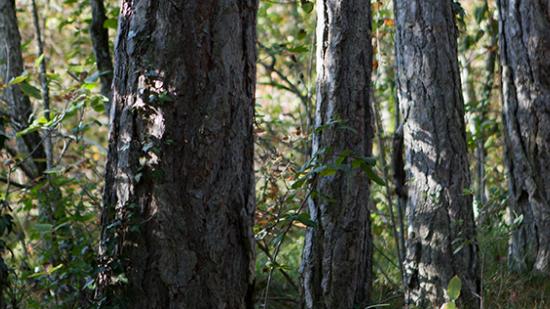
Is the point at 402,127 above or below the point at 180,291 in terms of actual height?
above

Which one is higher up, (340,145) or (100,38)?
(100,38)

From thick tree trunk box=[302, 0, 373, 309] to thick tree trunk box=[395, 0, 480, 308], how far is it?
41 cm

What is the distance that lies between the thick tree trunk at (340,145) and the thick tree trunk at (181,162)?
224cm

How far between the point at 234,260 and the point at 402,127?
321cm

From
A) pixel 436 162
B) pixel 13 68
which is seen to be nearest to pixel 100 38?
pixel 13 68

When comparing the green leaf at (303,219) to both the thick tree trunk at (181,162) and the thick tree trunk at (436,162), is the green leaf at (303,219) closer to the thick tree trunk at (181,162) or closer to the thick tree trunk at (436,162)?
the thick tree trunk at (181,162)

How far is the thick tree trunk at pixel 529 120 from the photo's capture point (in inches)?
236

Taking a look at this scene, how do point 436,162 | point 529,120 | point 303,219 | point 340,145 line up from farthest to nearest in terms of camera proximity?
point 529,120
point 436,162
point 340,145
point 303,219

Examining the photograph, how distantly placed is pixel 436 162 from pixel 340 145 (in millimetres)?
713

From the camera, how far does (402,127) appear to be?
5.75 meters

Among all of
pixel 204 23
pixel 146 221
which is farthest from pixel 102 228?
pixel 204 23

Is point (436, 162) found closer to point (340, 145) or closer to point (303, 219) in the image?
point (340, 145)

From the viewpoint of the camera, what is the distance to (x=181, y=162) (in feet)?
8.95

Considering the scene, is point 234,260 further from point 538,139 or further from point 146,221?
point 538,139
